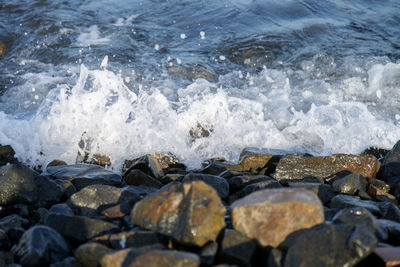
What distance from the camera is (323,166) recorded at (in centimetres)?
374

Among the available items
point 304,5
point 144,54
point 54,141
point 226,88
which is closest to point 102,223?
point 54,141

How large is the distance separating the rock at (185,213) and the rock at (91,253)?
9.7 inches

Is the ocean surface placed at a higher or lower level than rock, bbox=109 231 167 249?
lower

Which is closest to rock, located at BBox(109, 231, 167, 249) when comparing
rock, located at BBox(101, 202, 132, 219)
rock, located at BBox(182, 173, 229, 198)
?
rock, located at BBox(101, 202, 132, 219)

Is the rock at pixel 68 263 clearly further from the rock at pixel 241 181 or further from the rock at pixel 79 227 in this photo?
the rock at pixel 241 181

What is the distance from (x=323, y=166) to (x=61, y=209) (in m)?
2.08

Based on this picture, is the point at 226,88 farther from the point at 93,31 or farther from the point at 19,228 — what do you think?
the point at 19,228

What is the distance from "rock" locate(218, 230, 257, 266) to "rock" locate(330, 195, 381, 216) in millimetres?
965

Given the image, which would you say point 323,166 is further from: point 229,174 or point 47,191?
point 47,191

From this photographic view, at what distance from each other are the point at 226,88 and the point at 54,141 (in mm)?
2406

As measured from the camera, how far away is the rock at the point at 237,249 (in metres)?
2.02

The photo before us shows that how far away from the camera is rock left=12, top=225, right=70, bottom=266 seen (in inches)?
83.4

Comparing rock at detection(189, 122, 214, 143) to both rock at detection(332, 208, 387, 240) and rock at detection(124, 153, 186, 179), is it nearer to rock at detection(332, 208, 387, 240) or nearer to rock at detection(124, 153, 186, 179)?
rock at detection(124, 153, 186, 179)

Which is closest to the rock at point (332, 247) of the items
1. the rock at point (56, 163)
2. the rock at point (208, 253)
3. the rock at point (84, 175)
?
the rock at point (208, 253)
